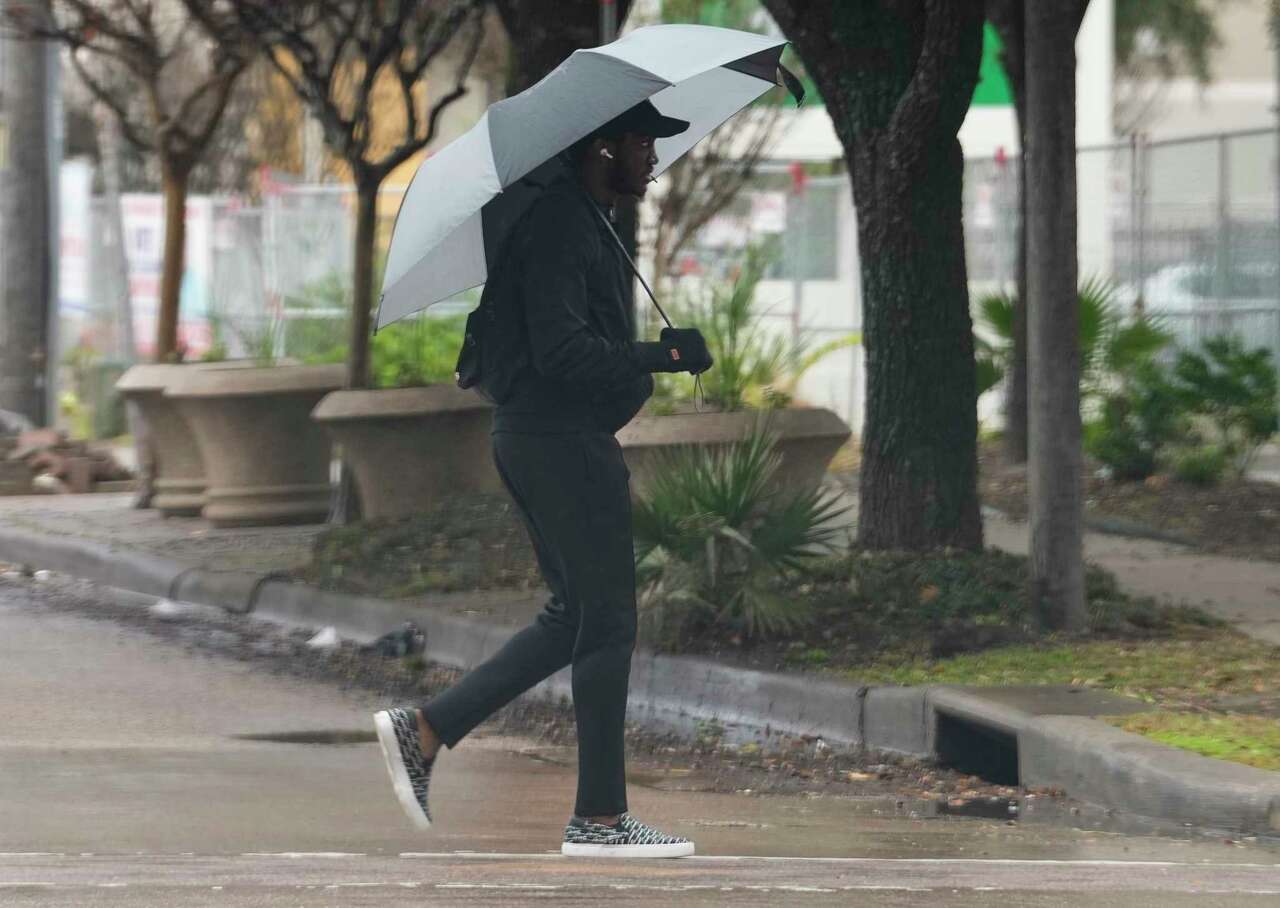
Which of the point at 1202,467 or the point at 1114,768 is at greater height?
the point at 1202,467

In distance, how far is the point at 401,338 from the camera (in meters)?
18.0

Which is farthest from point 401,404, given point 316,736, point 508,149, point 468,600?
point 508,149

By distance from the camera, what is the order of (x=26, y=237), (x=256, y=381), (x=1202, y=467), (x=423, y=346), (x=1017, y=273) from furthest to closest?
(x=26, y=237), (x=423, y=346), (x=1017, y=273), (x=256, y=381), (x=1202, y=467)

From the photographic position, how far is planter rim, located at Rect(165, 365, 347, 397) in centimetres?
1355

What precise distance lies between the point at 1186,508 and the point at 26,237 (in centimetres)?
967

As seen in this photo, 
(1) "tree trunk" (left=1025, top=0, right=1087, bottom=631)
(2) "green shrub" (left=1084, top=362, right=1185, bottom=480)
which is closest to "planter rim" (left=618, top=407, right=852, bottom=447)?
(1) "tree trunk" (left=1025, top=0, right=1087, bottom=631)

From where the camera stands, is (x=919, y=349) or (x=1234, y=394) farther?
(x=1234, y=394)

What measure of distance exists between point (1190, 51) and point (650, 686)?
37.6 m

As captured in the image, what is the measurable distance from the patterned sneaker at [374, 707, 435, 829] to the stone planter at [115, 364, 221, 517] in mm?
8812

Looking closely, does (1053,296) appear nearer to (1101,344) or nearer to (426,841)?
(426,841)

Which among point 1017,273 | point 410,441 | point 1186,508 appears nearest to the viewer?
point 410,441

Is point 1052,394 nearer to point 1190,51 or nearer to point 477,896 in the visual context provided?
point 477,896

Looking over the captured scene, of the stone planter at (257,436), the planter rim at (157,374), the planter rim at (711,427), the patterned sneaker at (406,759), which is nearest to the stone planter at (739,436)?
the planter rim at (711,427)

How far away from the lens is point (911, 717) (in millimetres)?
7566
